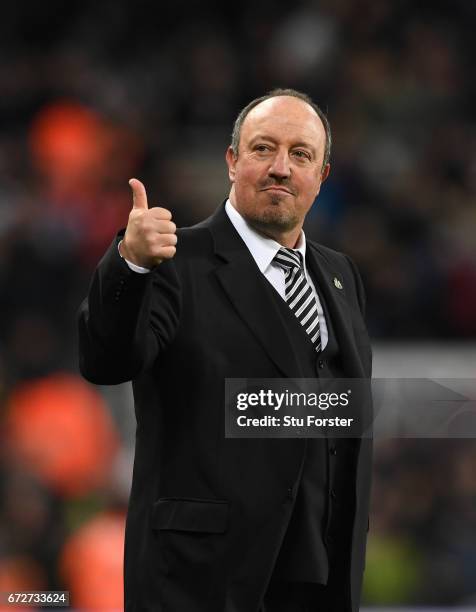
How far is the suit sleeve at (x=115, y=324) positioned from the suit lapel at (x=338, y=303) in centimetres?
45

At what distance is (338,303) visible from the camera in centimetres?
239

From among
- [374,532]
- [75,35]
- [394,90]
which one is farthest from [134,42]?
[374,532]

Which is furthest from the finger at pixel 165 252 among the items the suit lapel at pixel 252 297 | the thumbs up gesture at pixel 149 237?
the suit lapel at pixel 252 297

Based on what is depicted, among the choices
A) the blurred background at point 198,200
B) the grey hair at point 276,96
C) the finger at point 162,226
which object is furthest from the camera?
the blurred background at point 198,200

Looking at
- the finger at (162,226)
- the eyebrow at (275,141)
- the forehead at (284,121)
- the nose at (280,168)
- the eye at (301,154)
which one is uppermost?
the forehead at (284,121)

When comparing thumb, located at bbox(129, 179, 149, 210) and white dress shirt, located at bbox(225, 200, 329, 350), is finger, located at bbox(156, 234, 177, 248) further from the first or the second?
white dress shirt, located at bbox(225, 200, 329, 350)

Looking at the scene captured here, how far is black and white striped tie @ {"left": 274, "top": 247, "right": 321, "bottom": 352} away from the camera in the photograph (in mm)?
2283

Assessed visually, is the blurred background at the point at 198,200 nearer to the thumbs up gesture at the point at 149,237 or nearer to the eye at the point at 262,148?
the eye at the point at 262,148

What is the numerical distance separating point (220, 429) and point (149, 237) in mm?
385

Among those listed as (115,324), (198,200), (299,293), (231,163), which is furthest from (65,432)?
(115,324)

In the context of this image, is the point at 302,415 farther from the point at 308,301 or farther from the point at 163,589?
the point at 163,589

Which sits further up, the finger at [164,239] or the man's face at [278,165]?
the man's face at [278,165]

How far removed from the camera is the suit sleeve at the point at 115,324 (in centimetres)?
196

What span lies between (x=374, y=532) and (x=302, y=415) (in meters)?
2.76
